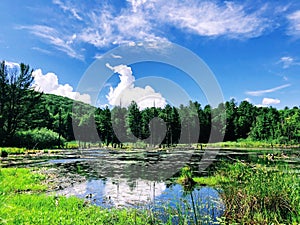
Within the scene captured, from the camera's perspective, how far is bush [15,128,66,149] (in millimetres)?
45997

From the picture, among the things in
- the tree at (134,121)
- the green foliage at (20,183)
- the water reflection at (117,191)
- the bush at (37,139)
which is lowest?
the water reflection at (117,191)

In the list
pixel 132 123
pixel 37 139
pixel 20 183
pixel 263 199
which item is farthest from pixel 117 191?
pixel 132 123

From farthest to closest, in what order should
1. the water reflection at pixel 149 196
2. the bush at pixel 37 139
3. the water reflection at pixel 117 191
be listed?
the bush at pixel 37 139, the water reflection at pixel 117 191, the water reflection at pixel 149 196

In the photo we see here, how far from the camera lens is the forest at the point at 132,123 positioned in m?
48.4

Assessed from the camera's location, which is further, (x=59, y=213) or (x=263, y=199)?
(x=59, y=213)

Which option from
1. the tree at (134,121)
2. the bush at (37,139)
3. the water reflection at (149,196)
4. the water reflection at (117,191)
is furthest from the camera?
the tree at (134,121)

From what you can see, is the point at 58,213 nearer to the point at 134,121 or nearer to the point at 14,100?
the point at 14,100

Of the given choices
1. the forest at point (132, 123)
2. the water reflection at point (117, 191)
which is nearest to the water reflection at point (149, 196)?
the water reflection at point (117, 191)

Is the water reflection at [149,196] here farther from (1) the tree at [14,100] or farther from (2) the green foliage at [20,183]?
(1) the tree at [14,100]

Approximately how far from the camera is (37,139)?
47875 millimetres

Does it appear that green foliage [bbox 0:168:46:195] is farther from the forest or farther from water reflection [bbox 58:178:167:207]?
the forest

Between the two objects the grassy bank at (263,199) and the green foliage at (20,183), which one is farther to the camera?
the green foliage at (20,183)

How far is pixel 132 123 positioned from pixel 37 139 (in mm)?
26893

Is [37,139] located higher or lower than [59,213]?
higher
